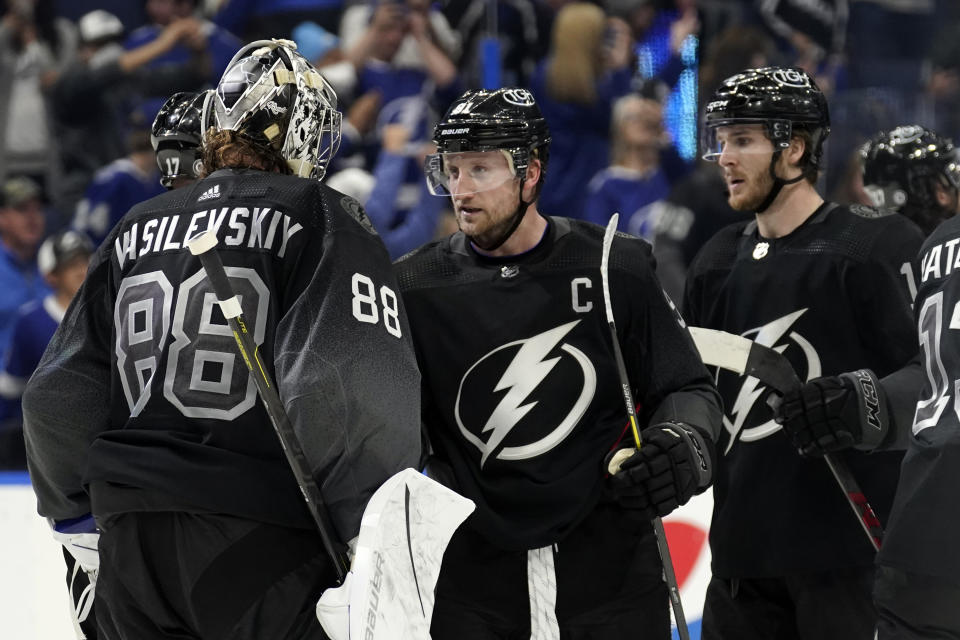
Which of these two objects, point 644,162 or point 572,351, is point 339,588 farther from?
point 644,162

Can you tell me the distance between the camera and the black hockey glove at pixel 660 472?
2.06 m

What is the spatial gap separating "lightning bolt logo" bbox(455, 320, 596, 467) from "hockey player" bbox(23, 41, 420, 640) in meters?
0.42

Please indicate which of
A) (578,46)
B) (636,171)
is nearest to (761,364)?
(636,171)

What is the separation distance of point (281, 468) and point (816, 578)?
3.81 feet

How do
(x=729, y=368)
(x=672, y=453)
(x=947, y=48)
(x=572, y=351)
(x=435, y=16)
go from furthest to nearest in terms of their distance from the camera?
(x=435, y=16)
(x=947, y=48)
(x=729, y=368)
(x=572, y=351)
(x=672, y=453)

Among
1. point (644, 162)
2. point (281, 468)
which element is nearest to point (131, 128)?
point (644, 162)

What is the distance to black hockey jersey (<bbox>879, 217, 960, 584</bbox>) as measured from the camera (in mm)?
1841

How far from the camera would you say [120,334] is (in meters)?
1.83

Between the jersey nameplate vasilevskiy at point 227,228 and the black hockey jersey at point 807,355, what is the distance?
111cm

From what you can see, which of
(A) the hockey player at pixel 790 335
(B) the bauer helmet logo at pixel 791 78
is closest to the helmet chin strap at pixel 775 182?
(A) the hockey player at pixel 790 335

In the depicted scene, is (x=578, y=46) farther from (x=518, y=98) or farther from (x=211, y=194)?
(x=211, y=194)

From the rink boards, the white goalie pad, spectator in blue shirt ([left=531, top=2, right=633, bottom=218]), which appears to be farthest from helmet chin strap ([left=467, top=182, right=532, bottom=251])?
spectator in blue shirt ([left=531, top=2, right=633, bottom=218])

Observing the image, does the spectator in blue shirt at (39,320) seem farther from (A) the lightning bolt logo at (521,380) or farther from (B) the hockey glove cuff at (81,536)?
(A) the lightning bolt logo at (521,380)

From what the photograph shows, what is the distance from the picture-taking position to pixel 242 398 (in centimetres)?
173
